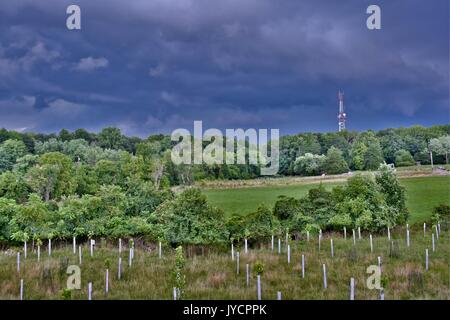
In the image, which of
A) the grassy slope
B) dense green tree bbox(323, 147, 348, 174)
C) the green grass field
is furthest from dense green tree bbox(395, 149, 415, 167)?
the grassy slope

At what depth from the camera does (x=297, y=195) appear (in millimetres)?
51906

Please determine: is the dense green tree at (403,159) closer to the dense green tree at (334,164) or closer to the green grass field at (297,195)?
the dense green tree at (334,164)

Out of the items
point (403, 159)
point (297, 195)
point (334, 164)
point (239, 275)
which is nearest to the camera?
point (239, 275)

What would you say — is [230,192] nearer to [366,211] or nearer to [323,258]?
[366,211]

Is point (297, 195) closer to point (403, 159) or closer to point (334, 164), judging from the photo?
point (334, 164)

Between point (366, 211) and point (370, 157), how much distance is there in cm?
5880

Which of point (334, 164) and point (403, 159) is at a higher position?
point (403, 159)

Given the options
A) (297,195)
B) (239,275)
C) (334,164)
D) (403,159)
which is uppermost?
(403,159)

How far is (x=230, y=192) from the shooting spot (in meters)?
59.2

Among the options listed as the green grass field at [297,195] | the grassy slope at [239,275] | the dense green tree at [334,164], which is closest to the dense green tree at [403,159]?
the dense green tree at [334,164]

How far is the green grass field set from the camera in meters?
43.9

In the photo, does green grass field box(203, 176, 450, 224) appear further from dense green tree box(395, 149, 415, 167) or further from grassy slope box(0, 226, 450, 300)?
grassy slope box(0, 226, 450, 300)

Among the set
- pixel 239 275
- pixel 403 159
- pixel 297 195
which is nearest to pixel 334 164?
pixel 403 159
